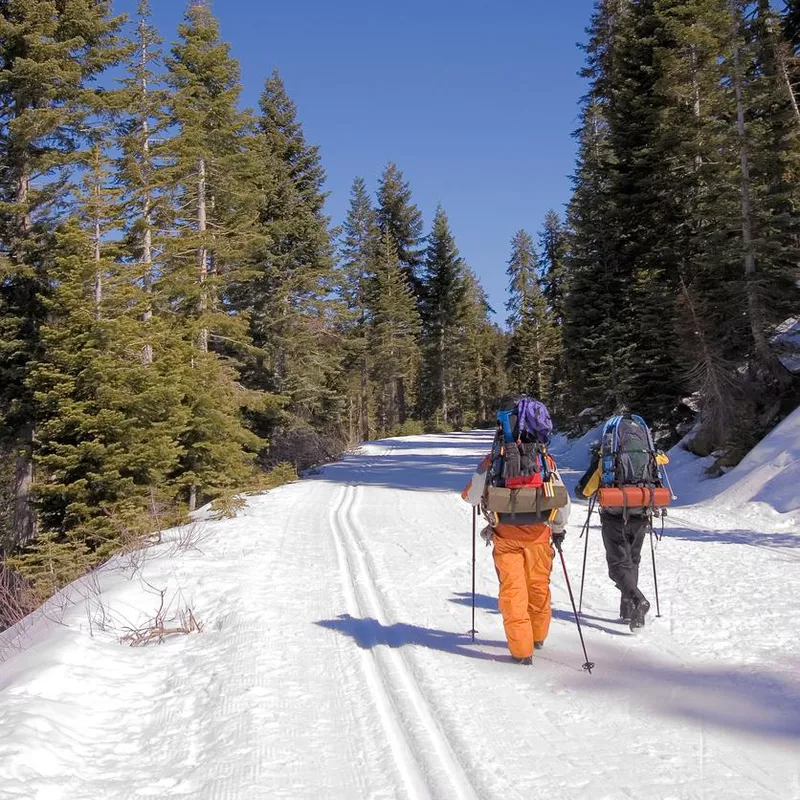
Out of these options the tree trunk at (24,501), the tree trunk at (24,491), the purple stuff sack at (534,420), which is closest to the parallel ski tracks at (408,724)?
the purple stuff sack at (534,420)

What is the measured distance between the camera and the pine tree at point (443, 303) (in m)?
50.5

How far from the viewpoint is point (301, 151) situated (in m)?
27.9

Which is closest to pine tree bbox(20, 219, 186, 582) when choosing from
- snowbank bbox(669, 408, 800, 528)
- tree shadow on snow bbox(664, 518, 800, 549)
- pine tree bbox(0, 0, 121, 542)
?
pine tree bbox(0, 0, 121, 542)

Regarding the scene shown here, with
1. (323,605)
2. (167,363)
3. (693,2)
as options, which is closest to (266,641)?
(323,605)

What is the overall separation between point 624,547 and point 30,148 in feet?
59.3

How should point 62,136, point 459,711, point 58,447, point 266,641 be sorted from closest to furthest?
point 459,711
point 266,641
point 58,447
point 62,136

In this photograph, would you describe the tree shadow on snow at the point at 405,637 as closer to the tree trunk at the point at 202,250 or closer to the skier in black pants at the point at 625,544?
the skier in black pants at the point at 625,544

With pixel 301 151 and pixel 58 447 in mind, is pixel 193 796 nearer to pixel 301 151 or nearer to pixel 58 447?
pixel 58 447

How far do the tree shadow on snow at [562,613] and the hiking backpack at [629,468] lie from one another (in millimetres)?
1143

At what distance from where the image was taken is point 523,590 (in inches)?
205

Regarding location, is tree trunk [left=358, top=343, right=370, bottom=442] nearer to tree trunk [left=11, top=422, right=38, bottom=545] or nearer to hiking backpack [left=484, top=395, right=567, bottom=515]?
tree trunk [left=11, top=422, right=38, bottom=545]

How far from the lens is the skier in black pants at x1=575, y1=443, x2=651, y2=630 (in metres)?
5.98

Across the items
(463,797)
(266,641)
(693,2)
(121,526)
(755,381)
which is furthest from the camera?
(693,2)

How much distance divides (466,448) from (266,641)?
2321 centimetres
